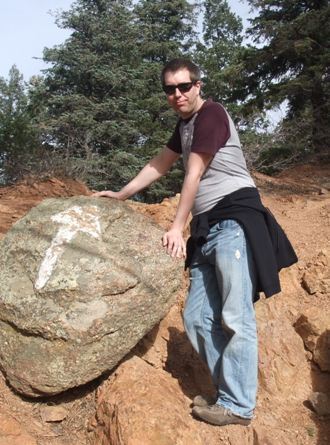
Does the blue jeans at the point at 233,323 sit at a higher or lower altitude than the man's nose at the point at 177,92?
lower

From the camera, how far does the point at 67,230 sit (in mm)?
3193

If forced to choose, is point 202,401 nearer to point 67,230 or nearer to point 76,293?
point 76,293

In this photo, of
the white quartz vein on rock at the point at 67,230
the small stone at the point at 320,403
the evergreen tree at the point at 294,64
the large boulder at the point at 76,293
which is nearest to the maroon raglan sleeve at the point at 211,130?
the large boulder at the point at 76,293

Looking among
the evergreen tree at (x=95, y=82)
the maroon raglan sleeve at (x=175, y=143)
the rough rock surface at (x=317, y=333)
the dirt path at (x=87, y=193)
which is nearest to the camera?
the dirt path at (x=87, y=193)

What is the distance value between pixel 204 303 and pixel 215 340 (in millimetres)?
238

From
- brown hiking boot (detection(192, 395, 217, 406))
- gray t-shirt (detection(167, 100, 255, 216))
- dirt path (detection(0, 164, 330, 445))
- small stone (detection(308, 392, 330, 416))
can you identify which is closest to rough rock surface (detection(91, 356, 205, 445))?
brown hiking boot (detection(192, 395, 217, 406))

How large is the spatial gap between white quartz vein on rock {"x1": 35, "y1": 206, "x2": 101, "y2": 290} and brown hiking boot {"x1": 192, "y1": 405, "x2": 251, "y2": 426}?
126 centimetres

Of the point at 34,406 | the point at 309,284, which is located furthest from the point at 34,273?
the point at 309,284

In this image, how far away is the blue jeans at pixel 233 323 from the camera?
291 cm

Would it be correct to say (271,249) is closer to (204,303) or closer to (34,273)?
(204,303)

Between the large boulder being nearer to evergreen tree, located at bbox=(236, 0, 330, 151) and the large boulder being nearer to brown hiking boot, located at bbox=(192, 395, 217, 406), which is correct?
brown hiking boot, located at bbox=(192, 395, 217, 406)

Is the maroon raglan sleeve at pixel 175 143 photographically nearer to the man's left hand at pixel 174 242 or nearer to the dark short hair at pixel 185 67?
the dark short hair at pixel 185 67

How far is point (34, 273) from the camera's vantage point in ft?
10.2

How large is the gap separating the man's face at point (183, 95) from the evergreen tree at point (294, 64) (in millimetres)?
7075
